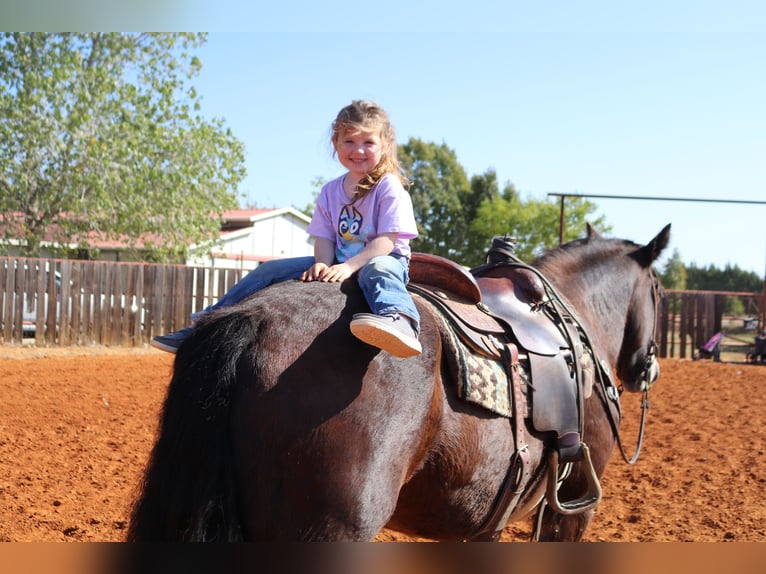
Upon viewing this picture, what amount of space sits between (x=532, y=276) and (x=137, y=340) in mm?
14303

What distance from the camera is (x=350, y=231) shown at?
262 cm

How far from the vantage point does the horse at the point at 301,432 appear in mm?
1885

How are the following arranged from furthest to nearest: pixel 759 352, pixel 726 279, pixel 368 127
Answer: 1. pixel 726 279
2. pixel 759 352
3. pixel 368 127

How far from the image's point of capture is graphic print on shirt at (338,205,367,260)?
2.60 metres

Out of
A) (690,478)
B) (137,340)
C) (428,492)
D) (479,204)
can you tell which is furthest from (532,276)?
(479,204)

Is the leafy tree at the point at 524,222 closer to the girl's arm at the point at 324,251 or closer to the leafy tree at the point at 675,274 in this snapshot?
the leafy tree at the point at 675,274

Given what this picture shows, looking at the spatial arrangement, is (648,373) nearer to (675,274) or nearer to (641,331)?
(641,331)

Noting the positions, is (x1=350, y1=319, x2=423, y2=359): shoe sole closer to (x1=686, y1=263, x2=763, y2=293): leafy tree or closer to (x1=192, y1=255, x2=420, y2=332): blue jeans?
(x1=192, y1=255, x2=420, y2=332): blue jeans

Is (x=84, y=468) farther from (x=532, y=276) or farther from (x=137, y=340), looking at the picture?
(x=137, y=340)

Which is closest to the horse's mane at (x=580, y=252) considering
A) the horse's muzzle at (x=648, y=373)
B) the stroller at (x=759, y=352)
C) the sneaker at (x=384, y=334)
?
the horse's muzzle at (x=648, y=373)

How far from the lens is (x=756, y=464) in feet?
22.6

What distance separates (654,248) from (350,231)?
248 centimetres

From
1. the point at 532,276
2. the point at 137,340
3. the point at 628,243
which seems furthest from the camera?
the point at 137,340

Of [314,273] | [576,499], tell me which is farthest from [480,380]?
[576,499]
